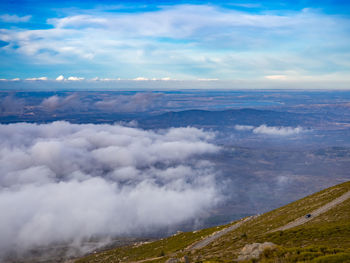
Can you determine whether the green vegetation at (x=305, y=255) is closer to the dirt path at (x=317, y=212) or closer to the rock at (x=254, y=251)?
the rock at (x=254, y=251)

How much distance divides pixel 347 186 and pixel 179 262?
56376mm

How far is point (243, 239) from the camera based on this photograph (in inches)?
1752

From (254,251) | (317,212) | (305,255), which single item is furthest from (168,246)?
(305,255)

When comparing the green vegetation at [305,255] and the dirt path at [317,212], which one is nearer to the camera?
the green vegetation at [305,255]

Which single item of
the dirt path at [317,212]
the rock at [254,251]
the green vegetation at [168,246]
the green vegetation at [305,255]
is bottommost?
the green vegetation at [168,246]

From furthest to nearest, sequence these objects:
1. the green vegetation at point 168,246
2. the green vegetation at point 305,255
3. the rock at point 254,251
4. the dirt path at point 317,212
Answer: the green vegetation at point 168,246 < the dirt path at point 317,212 < the rock at point 254,251 < the green vegetation at point 305,255

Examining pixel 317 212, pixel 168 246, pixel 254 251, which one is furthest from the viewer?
pixel 168 246

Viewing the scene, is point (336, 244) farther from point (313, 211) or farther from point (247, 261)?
point (313, 211)

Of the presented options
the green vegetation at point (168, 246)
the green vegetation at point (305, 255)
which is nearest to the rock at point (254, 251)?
the green vegetation at point (305, 255)

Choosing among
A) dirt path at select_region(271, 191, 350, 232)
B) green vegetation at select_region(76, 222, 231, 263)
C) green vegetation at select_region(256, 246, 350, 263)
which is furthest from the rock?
green vegetation at select_region(76, 222, 231, 263)

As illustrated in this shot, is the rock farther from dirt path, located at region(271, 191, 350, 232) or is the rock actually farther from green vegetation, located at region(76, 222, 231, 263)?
green vegetation, located at region(76, 222, 231, 263)

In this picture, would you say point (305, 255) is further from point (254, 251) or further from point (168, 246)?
point (168, 246)

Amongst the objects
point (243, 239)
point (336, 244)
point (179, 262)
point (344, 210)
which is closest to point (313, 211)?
point (344, 210)

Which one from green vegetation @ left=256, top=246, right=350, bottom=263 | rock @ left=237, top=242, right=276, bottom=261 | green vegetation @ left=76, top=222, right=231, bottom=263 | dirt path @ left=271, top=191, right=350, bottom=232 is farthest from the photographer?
green vegetation @ left=76, top=222, right=231, bottom=263
